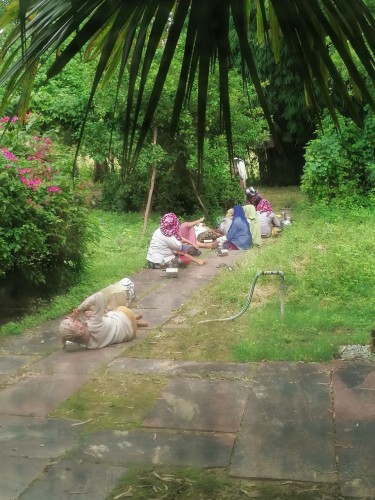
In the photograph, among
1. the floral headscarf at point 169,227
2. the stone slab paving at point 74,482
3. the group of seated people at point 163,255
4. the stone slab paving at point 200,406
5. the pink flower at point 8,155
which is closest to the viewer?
the stone slab paving at point 74,482

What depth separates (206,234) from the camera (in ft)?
45.0

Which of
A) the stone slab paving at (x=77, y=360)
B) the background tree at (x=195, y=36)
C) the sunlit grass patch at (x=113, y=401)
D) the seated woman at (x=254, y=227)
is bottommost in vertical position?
the stone slab paving at (x=77, y=360)

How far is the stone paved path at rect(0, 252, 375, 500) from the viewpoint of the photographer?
3.71 metres

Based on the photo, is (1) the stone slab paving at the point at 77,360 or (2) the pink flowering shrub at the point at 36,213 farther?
(2) the pink flowering shrub at the point at 36,213

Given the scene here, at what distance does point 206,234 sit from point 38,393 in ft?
28.5

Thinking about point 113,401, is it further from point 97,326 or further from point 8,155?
point 8,155

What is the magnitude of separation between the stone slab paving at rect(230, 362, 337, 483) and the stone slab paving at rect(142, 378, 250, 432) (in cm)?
10

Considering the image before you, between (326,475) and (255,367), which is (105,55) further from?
(255,367)

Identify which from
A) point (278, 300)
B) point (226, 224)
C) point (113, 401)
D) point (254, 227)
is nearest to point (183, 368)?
point (113, 401)

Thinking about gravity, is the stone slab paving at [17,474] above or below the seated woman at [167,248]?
below

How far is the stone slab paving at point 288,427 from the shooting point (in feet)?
12.3

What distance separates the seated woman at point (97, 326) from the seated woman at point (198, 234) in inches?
213

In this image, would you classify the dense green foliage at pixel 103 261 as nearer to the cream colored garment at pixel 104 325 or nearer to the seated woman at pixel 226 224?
the cream colored garment at pixel 104 325

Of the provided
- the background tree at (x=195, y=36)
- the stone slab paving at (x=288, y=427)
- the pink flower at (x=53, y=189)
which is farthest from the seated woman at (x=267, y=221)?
the background tree at (x=195, y=36)
